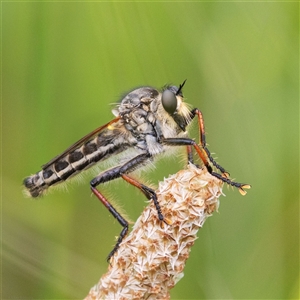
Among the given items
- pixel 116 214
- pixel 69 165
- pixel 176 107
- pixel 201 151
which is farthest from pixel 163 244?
pixel 69 165

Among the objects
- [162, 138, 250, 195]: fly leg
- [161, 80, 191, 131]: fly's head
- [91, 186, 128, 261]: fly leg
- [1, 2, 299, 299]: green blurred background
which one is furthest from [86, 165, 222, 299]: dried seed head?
[161, 80, 191, 131]: fly's head

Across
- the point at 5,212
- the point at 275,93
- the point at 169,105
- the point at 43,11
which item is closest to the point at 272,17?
the point at 275,93

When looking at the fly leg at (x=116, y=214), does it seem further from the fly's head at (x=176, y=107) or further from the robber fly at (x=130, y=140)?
the fly's head at (x=176, y=107)

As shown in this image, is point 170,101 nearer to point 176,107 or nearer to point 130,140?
point 176,107

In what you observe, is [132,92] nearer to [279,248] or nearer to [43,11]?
[43,11]

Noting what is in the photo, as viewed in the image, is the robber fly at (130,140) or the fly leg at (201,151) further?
the robber fly at (130,140)

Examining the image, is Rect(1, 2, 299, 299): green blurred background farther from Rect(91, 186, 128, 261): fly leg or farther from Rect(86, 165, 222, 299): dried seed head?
Rect(86, 165, 222, 299): dried seed head

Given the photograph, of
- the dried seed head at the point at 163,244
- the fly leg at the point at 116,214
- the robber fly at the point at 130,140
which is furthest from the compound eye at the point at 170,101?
Result: the dried seed head at the point at 163,244
